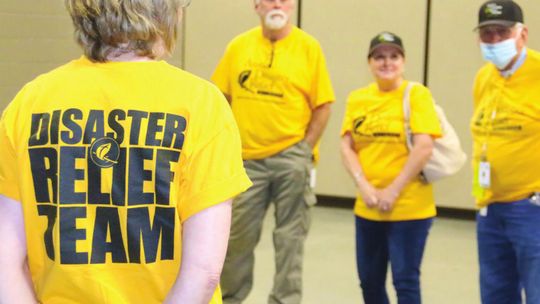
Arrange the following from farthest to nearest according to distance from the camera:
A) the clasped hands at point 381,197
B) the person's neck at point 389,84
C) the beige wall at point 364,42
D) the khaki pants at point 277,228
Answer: the beige wall at point 364,42, the khaki pants at point 277,228, the person's neck at point 389,84, the clasped hands at point 381,197

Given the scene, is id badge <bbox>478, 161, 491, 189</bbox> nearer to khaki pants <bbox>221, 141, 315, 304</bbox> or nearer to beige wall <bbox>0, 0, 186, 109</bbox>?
khaki pants <bbox>221, 141, 315, 304</bbox>

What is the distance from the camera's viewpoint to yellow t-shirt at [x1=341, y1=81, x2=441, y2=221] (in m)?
3.57

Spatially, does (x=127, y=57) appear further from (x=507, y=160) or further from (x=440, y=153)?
(x=440, y=153)

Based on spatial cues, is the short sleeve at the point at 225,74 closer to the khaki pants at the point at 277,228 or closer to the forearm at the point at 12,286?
the khaki pants at the point at 277,228

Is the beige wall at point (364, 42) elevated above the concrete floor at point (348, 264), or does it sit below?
above

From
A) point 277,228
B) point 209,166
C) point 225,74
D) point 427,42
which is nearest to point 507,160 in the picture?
point 277,228

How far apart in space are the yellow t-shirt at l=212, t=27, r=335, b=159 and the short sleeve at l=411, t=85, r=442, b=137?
689mm

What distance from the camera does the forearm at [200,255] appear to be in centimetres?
149

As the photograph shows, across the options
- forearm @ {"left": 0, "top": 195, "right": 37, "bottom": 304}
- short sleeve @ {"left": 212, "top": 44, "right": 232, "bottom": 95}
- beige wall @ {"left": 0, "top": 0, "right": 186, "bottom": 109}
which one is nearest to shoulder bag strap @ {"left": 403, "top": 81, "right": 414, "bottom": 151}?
short sleeve @ {"left": 212, "top": 44, "right": 232, "bottom": 95}

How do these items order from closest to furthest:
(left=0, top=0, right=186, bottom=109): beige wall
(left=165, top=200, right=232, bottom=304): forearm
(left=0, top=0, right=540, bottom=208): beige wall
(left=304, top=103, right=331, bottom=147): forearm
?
1. (left=165, top=200, right=232, bottom=304): forearm
2. (left=304, top=103, right=331, bottom=147): forearm
3. (left=0, top=0, right=186, bottom=109): beige wall
4. (left=0, top=0, right=540, bottom=208): beige wall

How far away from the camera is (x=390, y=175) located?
3.62m

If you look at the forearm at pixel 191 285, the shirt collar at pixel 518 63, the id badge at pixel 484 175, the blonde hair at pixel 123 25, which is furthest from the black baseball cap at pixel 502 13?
the forearm at pixel 191 285

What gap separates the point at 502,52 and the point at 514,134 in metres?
0.32

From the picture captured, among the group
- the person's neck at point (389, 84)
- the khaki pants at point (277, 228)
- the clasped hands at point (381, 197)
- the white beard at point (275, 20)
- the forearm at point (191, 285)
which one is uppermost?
the white beard at point (275, 20)
